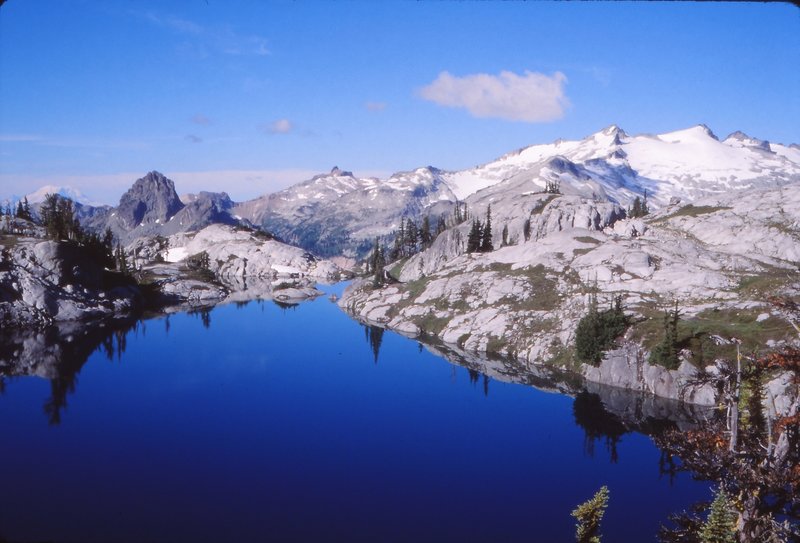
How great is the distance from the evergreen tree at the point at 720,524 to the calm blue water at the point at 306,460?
58.3 ft

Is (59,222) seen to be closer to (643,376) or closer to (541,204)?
(541,204)

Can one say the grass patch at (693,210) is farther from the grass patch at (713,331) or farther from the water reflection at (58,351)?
the water reflection at (58,351)

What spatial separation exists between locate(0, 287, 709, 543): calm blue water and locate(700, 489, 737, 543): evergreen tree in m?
17.8

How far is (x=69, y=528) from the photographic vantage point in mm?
38594

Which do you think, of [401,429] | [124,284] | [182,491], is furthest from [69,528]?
[124,284]

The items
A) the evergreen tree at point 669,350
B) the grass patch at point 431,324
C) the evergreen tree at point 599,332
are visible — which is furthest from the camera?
the grass patch at point 431,324

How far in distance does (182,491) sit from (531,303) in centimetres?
8485

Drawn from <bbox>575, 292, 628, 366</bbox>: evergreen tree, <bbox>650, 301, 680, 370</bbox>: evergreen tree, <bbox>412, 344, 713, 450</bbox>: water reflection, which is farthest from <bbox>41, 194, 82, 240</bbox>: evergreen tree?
<bbox>650, 301, 680, 370</bbox>: evergreen tree

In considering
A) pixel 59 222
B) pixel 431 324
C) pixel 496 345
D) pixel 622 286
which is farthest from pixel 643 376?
pixel 59 222

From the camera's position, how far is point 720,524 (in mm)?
24531

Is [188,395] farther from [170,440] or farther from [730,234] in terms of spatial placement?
[730,234]

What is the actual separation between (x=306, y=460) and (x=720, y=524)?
130 ft

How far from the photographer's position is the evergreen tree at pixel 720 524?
24.3 m

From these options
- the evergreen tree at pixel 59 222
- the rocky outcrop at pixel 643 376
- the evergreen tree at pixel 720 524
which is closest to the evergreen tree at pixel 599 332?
the rocky outcrop at pixel 643 376
